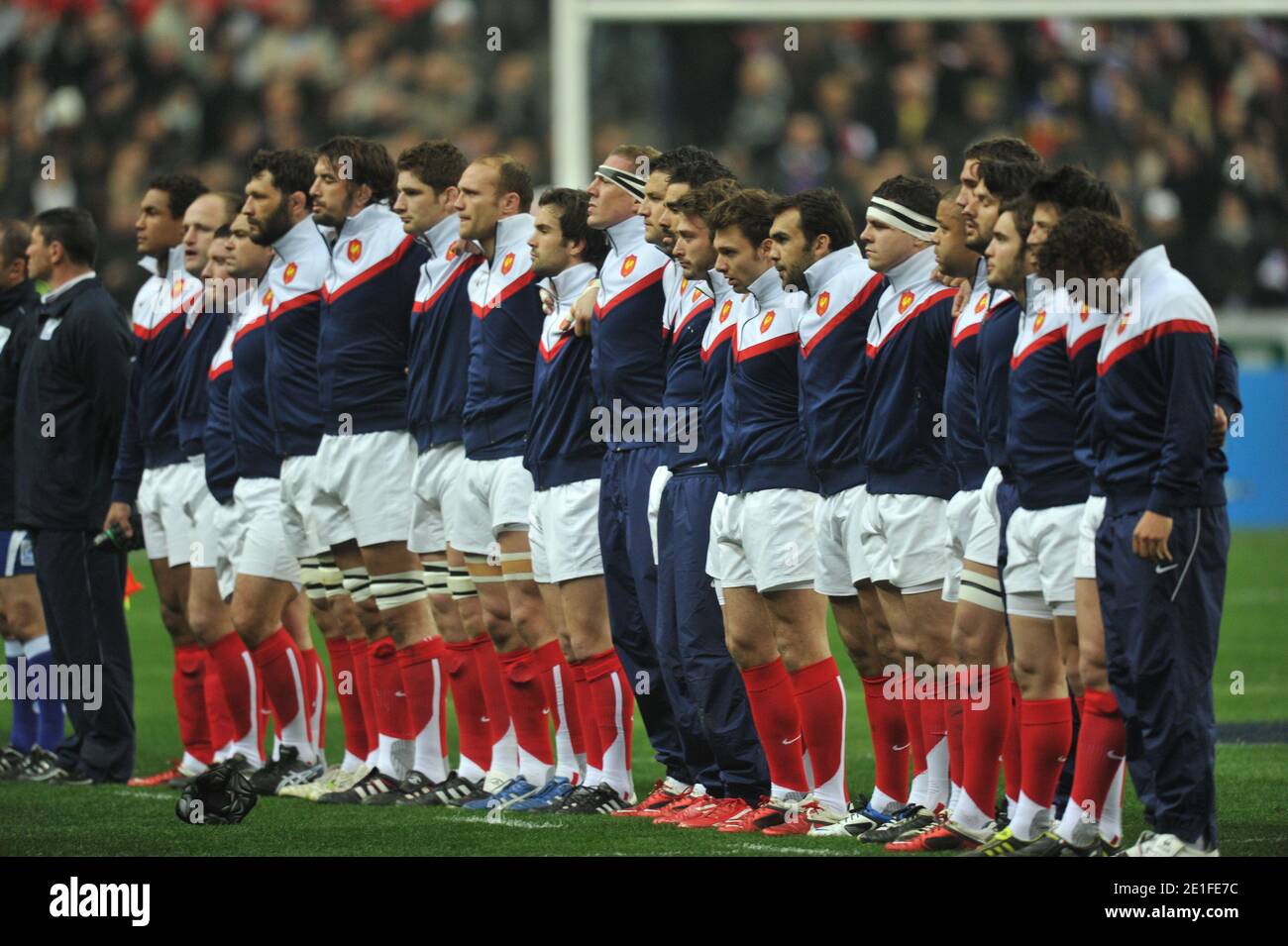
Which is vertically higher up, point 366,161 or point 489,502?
point 366,161

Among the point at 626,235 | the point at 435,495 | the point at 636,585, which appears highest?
the point at 626,235

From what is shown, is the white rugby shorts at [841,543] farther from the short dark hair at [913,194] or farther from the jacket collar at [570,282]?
the jacket collar at [570,282]

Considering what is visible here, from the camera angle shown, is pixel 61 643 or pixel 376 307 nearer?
pixel 376 307

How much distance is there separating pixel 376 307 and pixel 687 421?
1554 millimetres

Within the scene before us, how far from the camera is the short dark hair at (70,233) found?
1031 centimetres

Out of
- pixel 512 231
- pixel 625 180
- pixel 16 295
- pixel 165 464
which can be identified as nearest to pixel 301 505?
pixel 165 464

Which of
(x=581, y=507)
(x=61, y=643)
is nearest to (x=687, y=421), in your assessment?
(x=581, y=507)

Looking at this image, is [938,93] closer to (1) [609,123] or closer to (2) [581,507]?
(1) [609,123]

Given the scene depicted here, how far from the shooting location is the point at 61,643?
33.3 ft

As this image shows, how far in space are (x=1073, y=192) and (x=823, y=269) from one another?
133 centimetres

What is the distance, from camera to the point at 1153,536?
6172 millimetres

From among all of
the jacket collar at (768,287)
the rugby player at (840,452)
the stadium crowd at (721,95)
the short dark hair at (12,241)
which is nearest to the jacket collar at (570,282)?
the jacket collar at (768,287)

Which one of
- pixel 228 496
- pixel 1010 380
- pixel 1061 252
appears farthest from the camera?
pixel 228 496
